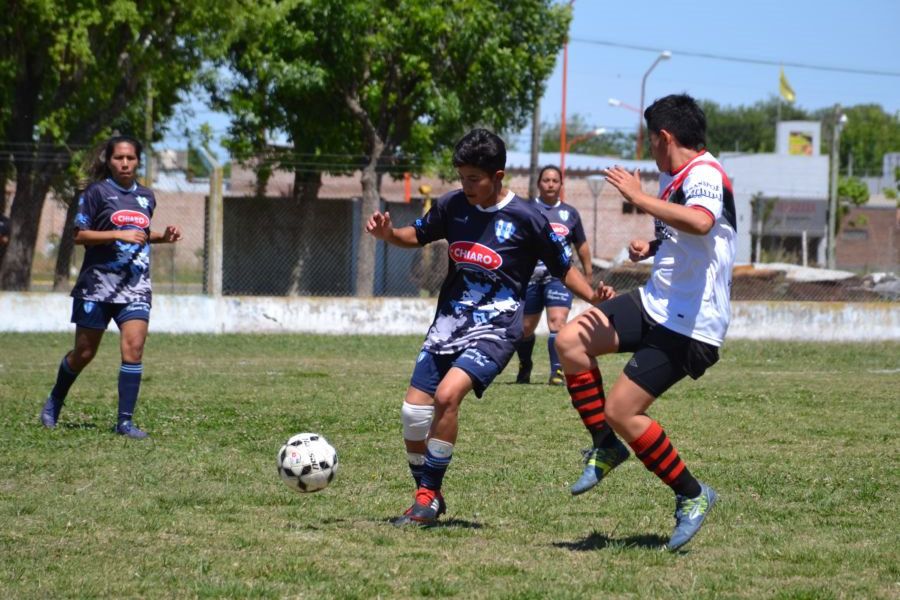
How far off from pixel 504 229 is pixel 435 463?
1137mm

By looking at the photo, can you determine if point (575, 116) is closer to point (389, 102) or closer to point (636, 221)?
point (636, 221)

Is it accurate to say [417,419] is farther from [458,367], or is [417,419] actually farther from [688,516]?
[688,516]

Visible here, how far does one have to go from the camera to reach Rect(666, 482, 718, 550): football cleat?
4949 mm

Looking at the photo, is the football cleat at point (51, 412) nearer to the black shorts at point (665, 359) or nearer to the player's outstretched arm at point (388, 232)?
the player's outstretched arm at point (388, 232)

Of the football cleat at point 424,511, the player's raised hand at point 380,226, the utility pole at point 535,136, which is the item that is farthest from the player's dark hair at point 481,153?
the utility pole at point 535,136

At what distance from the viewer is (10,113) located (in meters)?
24.6

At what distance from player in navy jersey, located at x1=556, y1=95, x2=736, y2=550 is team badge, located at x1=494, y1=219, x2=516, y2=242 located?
660 mm

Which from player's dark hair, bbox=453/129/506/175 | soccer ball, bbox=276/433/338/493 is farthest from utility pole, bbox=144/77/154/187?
player's dark hair, bbox=453/129/506/175

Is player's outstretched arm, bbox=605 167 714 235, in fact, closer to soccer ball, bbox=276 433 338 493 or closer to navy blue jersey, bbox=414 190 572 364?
navy blue jersey, bbox=414 190 572 364

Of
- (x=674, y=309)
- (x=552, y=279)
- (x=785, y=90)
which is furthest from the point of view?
(x=785, y=90)

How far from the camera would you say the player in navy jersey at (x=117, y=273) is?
8180 millimetres

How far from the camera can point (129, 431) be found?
8094 mm

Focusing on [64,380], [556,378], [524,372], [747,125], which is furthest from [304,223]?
[747,125]

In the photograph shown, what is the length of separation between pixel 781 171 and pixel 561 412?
57.0 metres
